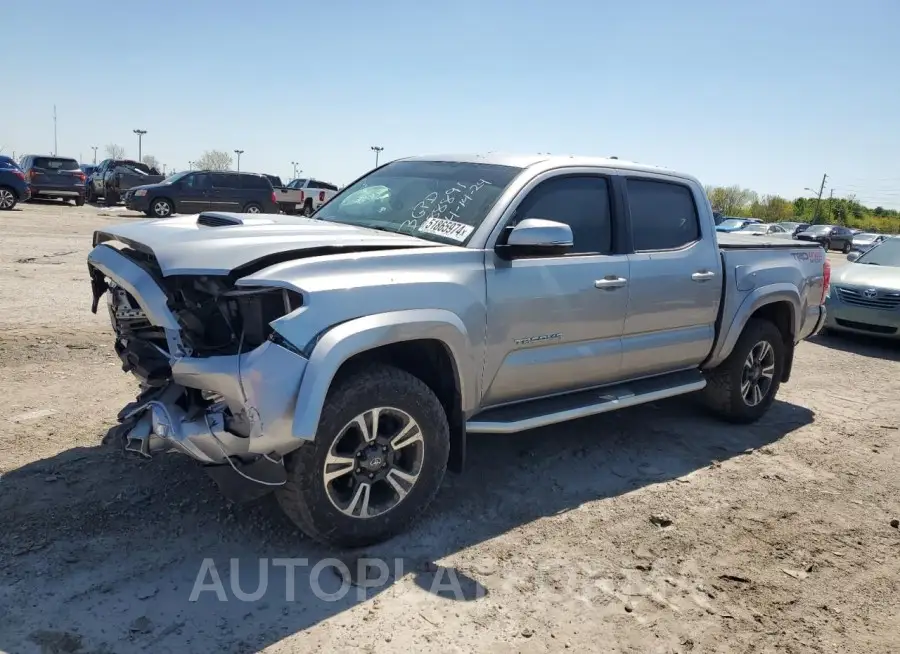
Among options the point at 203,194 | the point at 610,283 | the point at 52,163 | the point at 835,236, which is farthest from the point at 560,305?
the point at 835,236

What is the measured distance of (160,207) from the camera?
71.9 feet

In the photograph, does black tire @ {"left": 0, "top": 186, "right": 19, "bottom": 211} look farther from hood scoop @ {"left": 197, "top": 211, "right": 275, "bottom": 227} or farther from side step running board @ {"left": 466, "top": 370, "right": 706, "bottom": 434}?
side step running board @ {"left": 466, "top": 370, "right": 706, "bottom": 434}

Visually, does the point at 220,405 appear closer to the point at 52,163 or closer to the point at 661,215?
the point at 661,215

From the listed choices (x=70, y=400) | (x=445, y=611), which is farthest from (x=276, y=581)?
(x=70, y=400)

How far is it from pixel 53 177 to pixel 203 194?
584 centimetres

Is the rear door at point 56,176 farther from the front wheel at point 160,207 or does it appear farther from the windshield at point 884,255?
the windshield at point 884,255

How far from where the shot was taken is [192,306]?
328cm

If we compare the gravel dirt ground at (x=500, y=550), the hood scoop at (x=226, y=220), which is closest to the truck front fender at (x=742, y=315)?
the gravel dirt ground at (x=500, y=550)

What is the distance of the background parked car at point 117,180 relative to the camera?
2686 centimetres

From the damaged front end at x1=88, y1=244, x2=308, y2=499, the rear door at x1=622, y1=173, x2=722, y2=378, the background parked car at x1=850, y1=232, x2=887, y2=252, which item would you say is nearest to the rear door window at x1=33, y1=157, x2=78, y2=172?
the damaged front end at x1=88, y1=244, x2=308, y2=499

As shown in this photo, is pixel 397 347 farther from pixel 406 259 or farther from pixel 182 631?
pixel 182 631

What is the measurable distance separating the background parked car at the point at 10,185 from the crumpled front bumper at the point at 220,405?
68.8 feet

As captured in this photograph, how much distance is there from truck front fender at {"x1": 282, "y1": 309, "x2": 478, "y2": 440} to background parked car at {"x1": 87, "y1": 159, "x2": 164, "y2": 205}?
86.3ft

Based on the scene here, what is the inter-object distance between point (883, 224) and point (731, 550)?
9567cm
